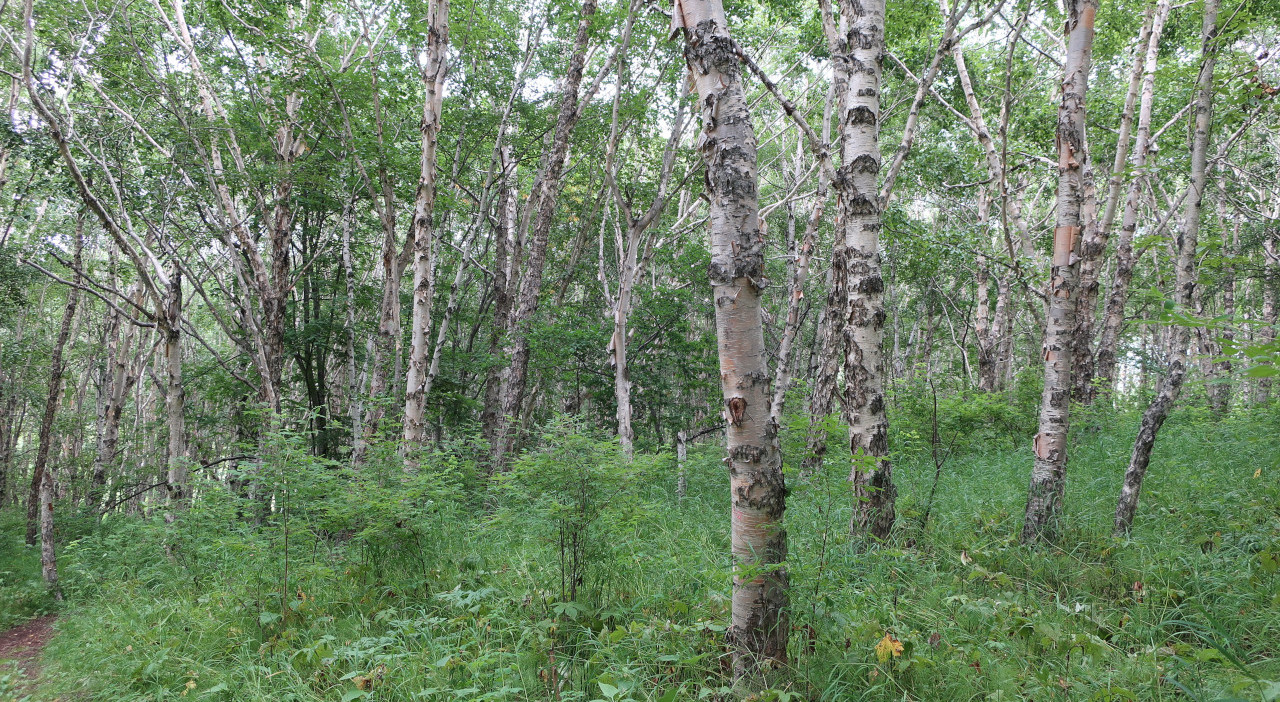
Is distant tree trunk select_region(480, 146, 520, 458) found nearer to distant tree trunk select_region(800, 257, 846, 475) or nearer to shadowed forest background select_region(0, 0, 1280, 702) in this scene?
shadowed forest background select_region(0, 0, 1280, 702)

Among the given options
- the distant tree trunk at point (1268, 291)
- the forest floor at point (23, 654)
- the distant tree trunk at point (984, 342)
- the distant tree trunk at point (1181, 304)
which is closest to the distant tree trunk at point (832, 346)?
the distant tree trunk at point (1181, 304)

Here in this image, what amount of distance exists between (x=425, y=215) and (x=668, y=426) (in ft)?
23.8

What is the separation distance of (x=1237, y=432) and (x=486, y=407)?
1214cm

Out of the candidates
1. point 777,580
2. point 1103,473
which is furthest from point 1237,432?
point 777,580

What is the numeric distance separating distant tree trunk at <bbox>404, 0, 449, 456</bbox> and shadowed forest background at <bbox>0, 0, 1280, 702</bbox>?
0.04 meters

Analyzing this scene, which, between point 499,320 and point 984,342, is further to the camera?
point 984,342

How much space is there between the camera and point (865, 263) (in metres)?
4.71

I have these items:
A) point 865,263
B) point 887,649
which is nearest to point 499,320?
point 865,263

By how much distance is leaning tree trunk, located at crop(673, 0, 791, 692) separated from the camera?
282 cm

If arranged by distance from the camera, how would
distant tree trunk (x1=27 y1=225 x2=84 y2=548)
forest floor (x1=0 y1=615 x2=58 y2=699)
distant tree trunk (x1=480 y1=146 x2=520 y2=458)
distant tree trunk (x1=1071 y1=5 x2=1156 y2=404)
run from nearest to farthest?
forest floor (x1=0 y1=615 x2=58 y2=699)
distant tree trunk (x1=1071 y1=5 x2=1156 y2=404)
distant tree trunk (x1=27 y1=225 x2=84 y2=548)
distant tree trunk (x1=480 y1=146 x2=520 y2=458)

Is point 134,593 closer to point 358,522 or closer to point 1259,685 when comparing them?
point 358,522

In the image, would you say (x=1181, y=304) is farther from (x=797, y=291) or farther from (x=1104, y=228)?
(x=797, y=291)

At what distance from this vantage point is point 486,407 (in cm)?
1299

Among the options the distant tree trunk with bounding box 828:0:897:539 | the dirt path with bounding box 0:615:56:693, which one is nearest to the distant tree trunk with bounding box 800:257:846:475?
the distant tree trunk with bounding box 828:0:897:539
